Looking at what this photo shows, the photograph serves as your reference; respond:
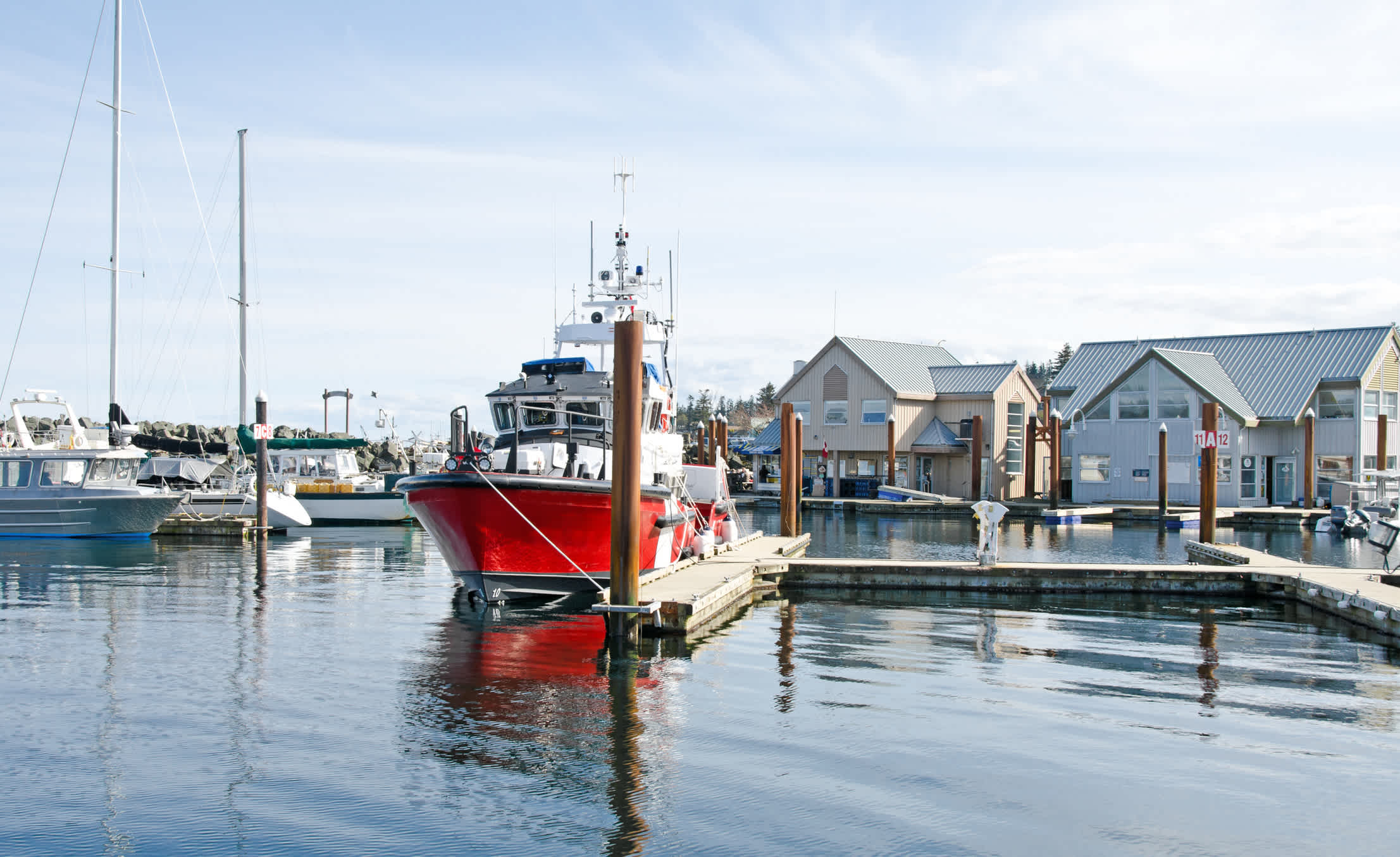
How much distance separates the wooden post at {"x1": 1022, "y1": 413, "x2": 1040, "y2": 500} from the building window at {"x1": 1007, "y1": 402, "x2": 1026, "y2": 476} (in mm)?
2674

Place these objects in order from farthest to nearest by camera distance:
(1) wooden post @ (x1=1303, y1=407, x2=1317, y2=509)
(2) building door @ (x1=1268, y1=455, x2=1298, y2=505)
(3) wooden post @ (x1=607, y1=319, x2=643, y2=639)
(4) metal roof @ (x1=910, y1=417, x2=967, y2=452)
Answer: (4) metal roof @ (x1=910, y1=417, x2=967, y2=452), (2) building door @ (x1=1268, y1=455, x2=1298, y2=505), (1) wooden post @ (x1=1303, y1=407, x2=1317, y2=509), (3) wooden post @ (x1=607, y1=319, x2=643, y2=639)

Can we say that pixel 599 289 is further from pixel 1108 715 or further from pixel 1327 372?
pixel 1327 372

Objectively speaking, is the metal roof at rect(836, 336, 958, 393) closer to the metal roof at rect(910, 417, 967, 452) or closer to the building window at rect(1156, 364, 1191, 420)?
the metal roof at rect(910, 417, 967, 452)

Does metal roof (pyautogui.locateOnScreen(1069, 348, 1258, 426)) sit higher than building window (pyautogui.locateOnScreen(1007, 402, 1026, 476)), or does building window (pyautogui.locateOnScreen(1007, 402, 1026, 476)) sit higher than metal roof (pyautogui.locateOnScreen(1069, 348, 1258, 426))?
metal roof (pyautogui.locateOnScreen(1069, 348, 1258, 426))

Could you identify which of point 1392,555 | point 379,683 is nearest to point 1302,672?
point 1392,555

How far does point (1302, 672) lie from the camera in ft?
42.1

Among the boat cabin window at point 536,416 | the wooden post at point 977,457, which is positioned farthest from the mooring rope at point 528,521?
the wooden post at point 977,457

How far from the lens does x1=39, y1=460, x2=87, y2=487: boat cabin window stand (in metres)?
31.4

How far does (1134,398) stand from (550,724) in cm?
4100

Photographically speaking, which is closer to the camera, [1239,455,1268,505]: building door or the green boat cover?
the green boat cover

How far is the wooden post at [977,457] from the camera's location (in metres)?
46.0

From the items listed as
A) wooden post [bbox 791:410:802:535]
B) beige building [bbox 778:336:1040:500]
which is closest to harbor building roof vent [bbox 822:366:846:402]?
beige building [bbox 778:336:1040:500]

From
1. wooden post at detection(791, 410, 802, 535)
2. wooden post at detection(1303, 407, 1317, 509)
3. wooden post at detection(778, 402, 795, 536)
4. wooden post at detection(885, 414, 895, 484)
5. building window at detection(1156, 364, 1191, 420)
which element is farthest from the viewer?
wooden post at detection(885, 414, 895, 484)

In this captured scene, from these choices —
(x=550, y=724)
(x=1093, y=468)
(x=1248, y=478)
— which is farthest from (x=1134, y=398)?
(x=550, y=724)
